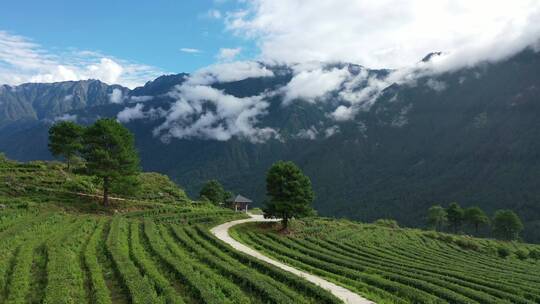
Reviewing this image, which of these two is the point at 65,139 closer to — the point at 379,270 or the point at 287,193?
the point at 287,193

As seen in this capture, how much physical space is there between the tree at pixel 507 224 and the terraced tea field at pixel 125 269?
379 feet

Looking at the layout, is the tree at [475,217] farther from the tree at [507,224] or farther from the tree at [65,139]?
the tree at [65,139]

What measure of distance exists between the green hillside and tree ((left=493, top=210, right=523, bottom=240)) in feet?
351

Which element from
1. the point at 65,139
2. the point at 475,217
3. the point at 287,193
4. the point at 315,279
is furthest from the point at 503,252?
the point at 65,139

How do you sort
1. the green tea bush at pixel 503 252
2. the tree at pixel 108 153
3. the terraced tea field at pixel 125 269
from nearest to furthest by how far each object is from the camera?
the terraced tea field at pixel 125 269
the tree at pixel 108 153
the green tea bush at pixel 503 252

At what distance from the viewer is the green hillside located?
24.3 metres

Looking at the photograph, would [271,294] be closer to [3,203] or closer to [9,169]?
[3,203]

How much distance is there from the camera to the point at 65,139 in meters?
80.5

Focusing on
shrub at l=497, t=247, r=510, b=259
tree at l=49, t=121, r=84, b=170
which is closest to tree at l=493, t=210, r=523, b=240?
shrub at l=497, t=247, r=510, b=259

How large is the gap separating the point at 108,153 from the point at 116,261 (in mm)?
33508

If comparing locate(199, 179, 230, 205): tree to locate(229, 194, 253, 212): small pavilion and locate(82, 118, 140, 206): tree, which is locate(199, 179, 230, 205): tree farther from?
locate(82, 118, 140, 206): tree

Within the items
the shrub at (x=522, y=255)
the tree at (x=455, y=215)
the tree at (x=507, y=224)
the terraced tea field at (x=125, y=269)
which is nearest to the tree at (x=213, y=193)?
the terraced tea field at (x=125, y=269)

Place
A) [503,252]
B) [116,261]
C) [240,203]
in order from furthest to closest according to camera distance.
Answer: [240,203], [503,252], [116,261]

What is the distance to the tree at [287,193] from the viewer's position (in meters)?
61.1
